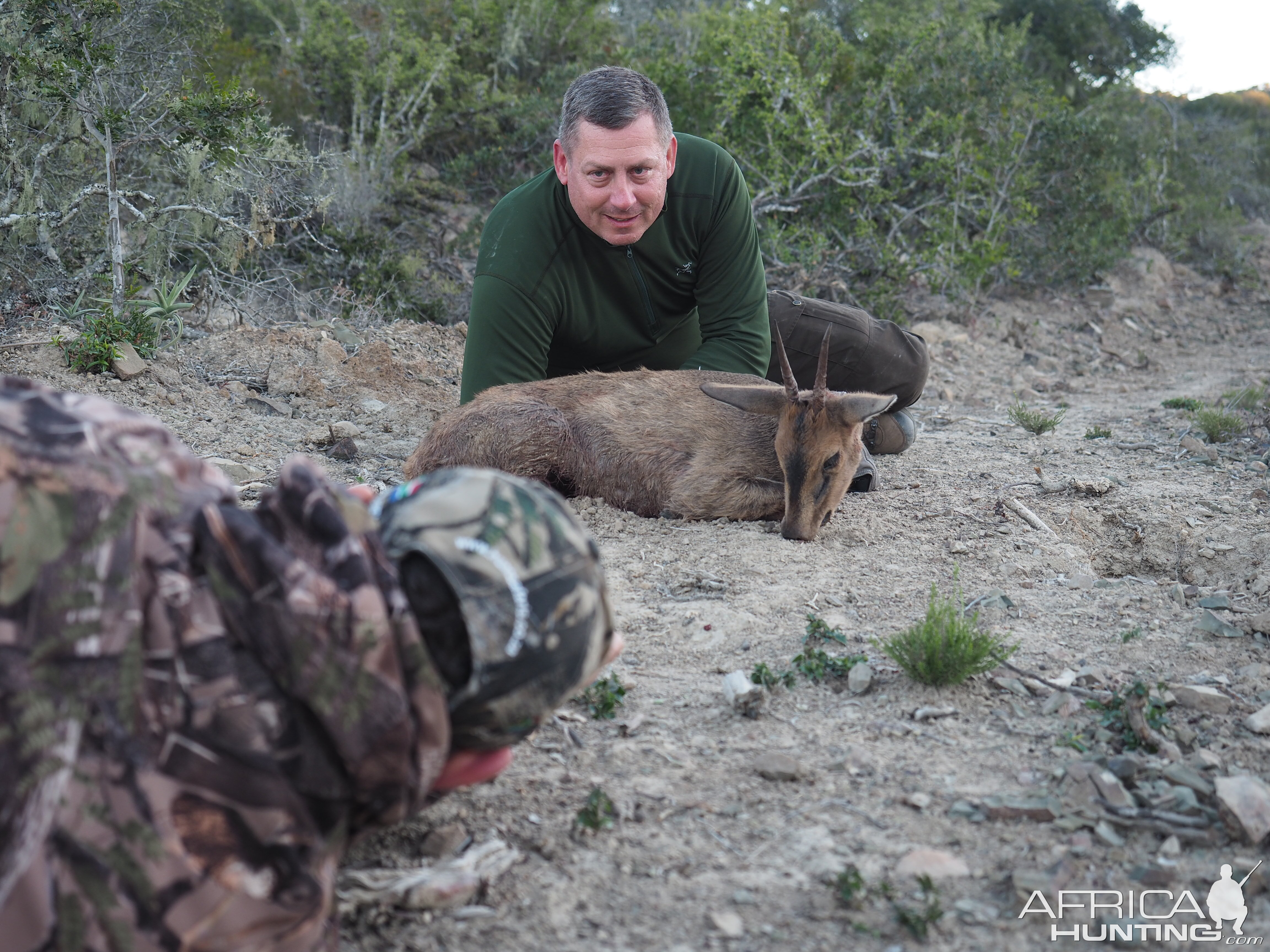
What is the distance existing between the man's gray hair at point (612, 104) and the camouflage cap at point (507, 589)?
3671 mm

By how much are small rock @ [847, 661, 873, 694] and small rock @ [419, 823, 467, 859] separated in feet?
4.91

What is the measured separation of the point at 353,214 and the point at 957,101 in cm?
708

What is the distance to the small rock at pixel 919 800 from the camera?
2.79 m

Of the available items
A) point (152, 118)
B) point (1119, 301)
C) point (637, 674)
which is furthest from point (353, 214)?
point (1119, 301)

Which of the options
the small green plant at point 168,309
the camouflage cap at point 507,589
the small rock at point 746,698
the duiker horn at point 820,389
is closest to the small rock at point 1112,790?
the small rock at point 746,698

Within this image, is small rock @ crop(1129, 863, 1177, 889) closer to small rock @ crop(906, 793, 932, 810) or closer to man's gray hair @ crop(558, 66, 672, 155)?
small rock @ crop(906, 793, 932, 810)

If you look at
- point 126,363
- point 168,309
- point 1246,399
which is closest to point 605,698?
point 126,363

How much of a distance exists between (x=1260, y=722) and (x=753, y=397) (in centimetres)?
294

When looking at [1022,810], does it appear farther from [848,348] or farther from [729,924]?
[848,348]

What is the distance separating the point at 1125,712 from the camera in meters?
3.19

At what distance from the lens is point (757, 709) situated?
3312 mm

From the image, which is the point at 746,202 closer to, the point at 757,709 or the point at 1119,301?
the point at 757,709

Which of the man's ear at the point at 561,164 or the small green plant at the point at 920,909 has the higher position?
the man's ear at the point at 561,164

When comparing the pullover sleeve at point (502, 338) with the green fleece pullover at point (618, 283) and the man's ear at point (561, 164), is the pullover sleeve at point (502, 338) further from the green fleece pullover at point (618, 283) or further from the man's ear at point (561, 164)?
the man's ear at point (561, 164)
